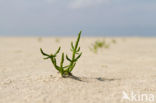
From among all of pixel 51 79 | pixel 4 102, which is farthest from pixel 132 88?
pixel 4 102

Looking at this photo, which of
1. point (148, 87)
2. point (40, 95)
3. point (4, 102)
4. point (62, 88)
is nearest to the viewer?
point (4, 102)

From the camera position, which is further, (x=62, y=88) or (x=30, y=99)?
(x=62, y=88)

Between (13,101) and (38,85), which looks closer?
(13,101)

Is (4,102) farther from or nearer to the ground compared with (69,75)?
nearer to the ground

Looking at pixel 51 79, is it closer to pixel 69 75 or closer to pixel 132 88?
pixel 69 75

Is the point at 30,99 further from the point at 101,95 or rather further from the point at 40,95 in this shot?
the point at 101,95

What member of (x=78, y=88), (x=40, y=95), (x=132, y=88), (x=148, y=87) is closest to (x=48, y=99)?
(x=40, y=95)

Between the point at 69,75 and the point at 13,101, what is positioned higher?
the point at 69,75

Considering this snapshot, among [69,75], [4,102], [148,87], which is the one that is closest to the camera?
[4,102]

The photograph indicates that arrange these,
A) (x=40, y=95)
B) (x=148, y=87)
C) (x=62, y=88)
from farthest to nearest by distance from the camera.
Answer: (x=148, y=87) → (x=62, y=88) → (x=40, y=95)
